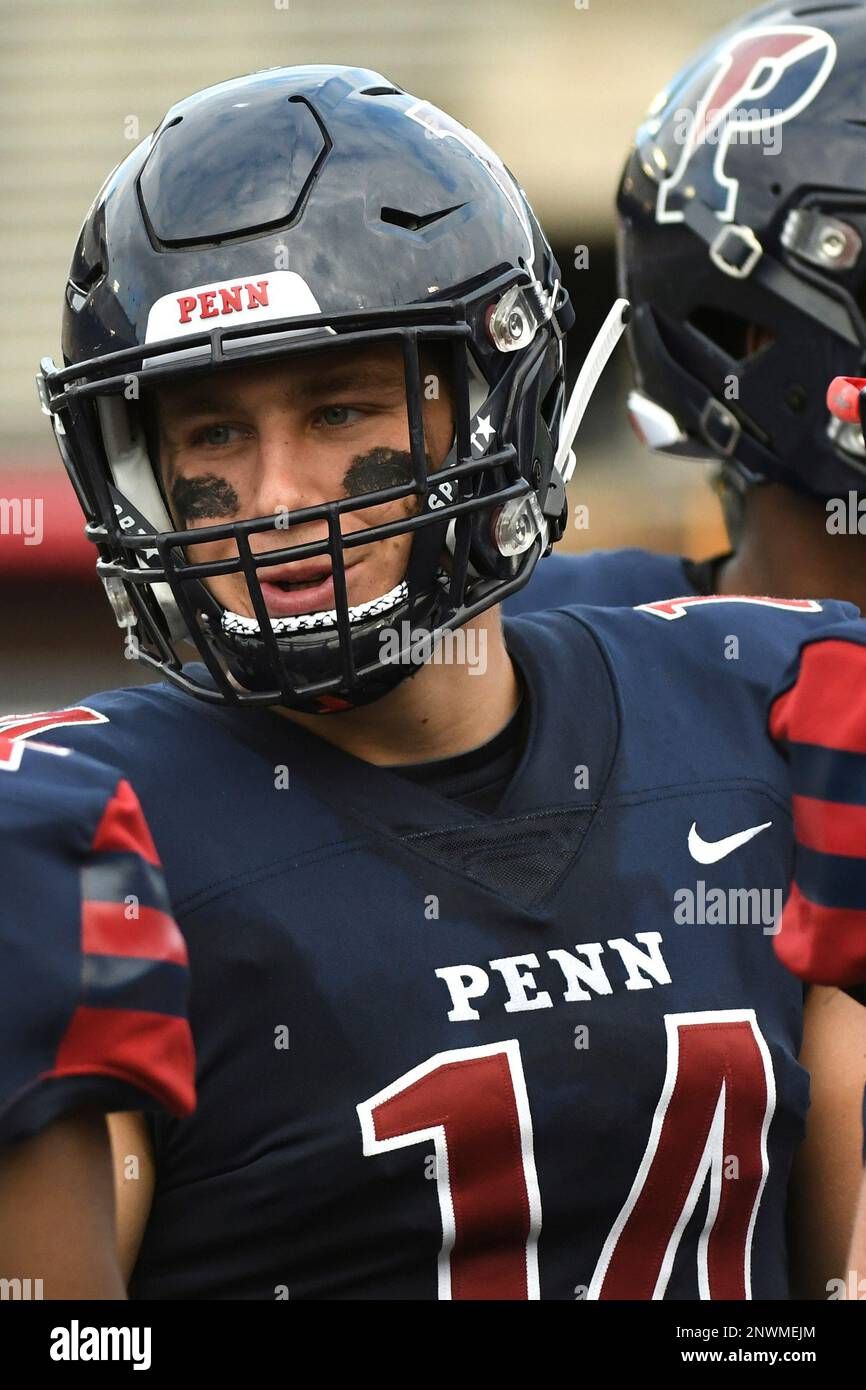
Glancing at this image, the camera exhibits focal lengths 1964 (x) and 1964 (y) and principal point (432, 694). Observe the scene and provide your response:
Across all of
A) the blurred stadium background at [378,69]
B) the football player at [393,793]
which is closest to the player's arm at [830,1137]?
the football player at [393,793]

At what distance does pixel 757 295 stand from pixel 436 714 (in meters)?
1.19

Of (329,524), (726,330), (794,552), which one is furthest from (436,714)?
(726,330)

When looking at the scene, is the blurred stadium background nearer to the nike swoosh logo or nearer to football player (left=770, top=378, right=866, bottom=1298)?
the nike swoosh logo

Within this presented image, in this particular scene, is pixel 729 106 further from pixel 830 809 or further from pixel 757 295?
pixel 830 809

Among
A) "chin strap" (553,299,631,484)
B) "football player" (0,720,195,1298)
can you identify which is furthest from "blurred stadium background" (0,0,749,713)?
"football player" (0,720,195,1298)

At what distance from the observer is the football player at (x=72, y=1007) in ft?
3.93

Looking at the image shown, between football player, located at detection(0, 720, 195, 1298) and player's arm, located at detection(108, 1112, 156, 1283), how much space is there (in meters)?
0.27

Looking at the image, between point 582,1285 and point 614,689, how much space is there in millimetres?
598

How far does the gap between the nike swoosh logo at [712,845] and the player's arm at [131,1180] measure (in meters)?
0.59

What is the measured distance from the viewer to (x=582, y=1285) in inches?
67.1

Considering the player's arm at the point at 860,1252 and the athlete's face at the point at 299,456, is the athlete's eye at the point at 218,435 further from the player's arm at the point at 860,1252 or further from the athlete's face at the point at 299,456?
the player's arm at the point at 860,1252

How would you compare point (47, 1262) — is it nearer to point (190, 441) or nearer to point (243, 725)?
point (243, 725)

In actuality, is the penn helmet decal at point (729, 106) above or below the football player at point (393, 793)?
above

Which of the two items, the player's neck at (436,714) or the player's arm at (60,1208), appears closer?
the player's arm at (60,1208)
